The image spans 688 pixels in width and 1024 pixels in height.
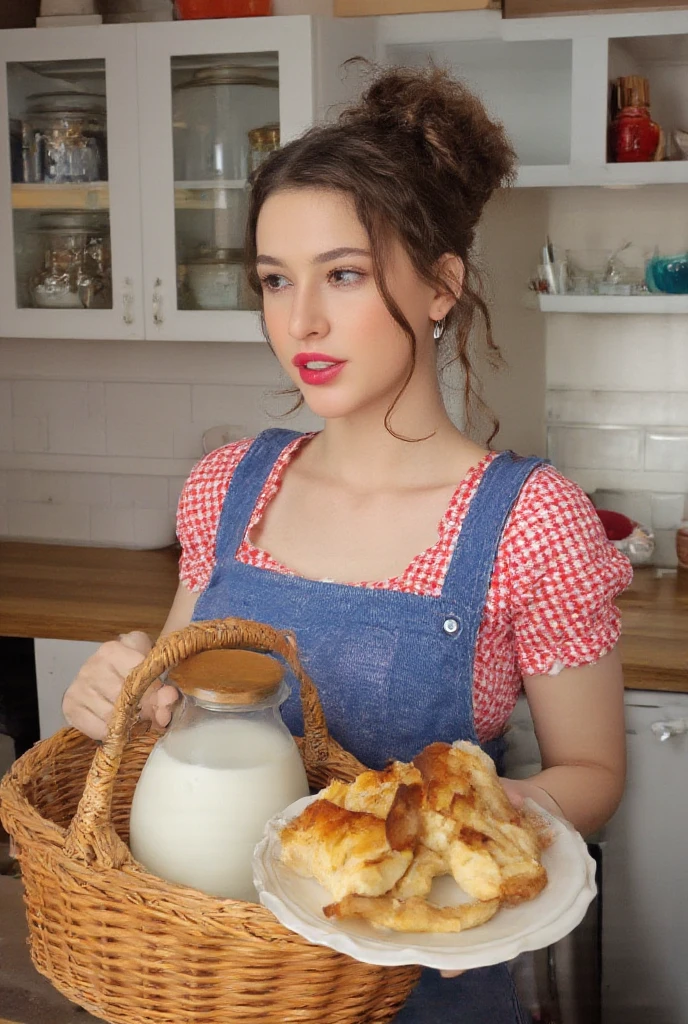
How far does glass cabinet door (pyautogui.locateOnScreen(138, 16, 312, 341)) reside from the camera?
104 inches

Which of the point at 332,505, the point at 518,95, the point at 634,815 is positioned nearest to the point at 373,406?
the point at 332,505

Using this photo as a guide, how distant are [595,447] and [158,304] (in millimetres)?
1163

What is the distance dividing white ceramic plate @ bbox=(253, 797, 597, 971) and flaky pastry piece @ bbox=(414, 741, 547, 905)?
16 mm

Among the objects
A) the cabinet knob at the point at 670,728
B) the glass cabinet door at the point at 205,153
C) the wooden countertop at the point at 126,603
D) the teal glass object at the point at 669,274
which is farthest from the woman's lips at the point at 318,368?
the teal glass object at the point at 669,274

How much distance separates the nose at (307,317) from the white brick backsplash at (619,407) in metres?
1.93

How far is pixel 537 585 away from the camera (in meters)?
1.32

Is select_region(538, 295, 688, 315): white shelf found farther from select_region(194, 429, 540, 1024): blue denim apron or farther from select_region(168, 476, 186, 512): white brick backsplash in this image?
select_region(194, 429, 540, 1024): blue denim apron

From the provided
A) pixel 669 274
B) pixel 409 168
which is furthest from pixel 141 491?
pixel 409 168

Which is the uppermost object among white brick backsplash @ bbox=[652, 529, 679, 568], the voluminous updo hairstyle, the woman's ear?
the voluminous updo hairstyle

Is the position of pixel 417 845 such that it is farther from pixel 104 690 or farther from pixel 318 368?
pixel 318 368

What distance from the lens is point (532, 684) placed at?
1.34 metres

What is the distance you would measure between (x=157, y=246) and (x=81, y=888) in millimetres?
2091

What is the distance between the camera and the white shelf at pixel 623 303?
2736 mm

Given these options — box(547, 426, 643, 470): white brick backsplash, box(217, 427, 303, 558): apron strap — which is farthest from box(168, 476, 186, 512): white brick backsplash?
box(217, 427, 303, 558): apron strap
